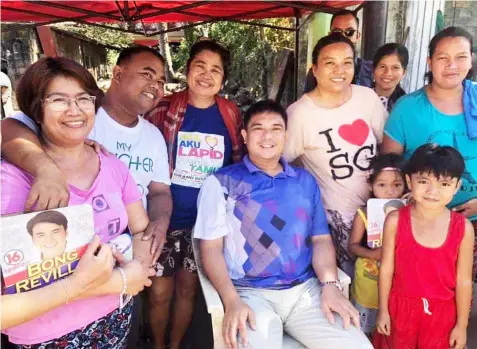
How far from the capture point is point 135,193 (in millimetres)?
1981

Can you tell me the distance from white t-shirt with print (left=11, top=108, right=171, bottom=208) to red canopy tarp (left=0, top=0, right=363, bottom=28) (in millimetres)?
1074

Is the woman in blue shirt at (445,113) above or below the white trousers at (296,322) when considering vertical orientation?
above

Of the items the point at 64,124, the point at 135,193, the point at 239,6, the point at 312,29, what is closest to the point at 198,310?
the point at 135,193

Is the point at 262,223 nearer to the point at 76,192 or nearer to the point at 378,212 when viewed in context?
the point at 378,212

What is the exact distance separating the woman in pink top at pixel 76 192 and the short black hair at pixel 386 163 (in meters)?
1.46

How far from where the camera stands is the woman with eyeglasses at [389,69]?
10.6ft

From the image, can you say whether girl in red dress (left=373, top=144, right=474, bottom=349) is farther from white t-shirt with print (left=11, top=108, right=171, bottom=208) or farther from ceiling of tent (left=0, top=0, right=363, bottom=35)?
ceiling of tent (left=0, top=0, right=363, bottom=35)

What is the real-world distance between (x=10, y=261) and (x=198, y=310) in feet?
7.00

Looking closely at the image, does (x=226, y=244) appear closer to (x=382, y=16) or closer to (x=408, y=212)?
(x=408, y=212)

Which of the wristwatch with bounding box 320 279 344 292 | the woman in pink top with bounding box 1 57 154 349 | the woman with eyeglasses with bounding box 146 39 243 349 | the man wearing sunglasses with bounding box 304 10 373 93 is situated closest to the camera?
the woman in pink top with bounding box 1 57 154 349

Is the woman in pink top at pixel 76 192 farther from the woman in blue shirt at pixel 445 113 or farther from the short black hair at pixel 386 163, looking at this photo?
the woman in blue shirt at pixel 445 113

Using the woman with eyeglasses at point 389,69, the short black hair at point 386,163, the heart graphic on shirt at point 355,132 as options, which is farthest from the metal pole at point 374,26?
the short black hair at point 386,163

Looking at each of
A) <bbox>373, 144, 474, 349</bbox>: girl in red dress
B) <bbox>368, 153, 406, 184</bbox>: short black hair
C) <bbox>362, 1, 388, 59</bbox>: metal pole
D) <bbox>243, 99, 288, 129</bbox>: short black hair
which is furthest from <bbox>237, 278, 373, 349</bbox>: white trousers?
<bbox>362, 1, 388, 59</bbox>: metal pole

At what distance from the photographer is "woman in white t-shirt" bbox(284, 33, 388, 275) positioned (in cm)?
249
